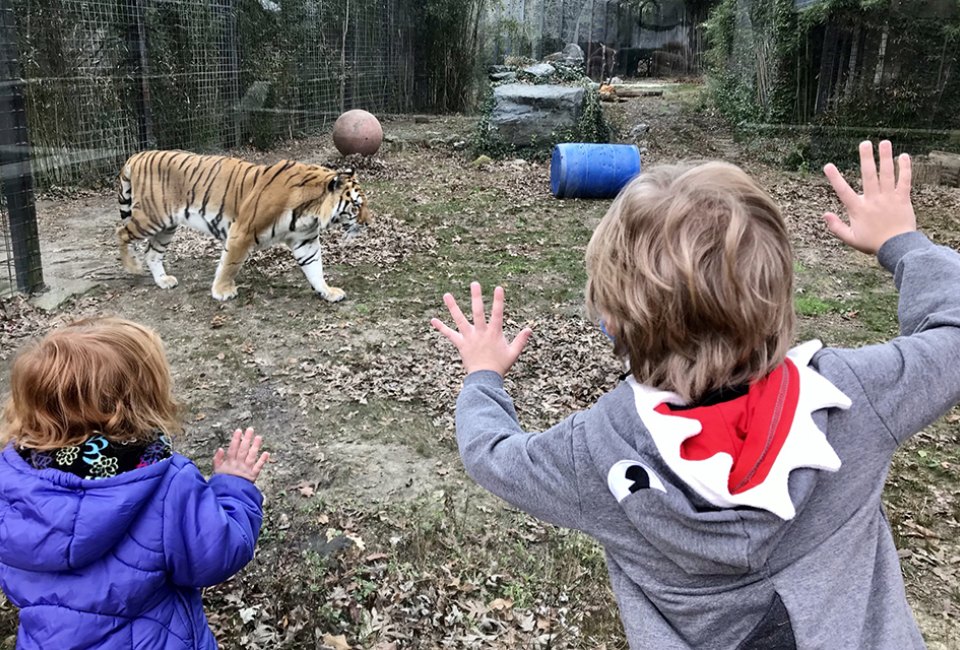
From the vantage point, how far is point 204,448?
12.8 feet

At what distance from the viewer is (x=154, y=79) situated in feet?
31.8

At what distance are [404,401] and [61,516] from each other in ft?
9.30

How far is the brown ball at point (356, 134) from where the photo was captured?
36.6ft

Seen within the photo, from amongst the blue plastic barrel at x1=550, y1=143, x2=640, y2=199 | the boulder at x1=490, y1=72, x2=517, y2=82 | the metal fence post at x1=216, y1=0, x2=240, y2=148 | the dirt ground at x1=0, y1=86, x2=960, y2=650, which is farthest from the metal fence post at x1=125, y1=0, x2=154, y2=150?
the boulder at x1=490, y1=72, x2=517, y2=82

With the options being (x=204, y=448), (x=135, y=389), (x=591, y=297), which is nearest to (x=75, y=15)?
(x=204, y=448)

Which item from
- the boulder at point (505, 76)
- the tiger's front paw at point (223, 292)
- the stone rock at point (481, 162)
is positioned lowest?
the tiger's front paw at point (223, 292)

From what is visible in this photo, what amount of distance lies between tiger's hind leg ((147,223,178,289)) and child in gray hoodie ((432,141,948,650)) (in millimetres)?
5398

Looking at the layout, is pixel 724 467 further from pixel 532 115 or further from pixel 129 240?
pixel 532 115

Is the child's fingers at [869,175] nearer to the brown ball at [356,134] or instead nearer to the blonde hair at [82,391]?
the blonde hair at [82,391]

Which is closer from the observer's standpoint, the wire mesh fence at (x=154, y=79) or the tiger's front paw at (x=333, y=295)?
the tiger's front paw at (x=333, y=295)

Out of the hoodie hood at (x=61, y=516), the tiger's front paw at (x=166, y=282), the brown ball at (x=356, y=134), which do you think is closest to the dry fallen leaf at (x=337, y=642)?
the hoodie hood at (x=61, y=516)

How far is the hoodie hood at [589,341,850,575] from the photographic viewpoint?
3.58ft

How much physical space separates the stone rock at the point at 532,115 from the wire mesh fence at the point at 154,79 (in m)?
3.45

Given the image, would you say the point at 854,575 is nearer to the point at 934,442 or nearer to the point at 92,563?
the point at 92,563
